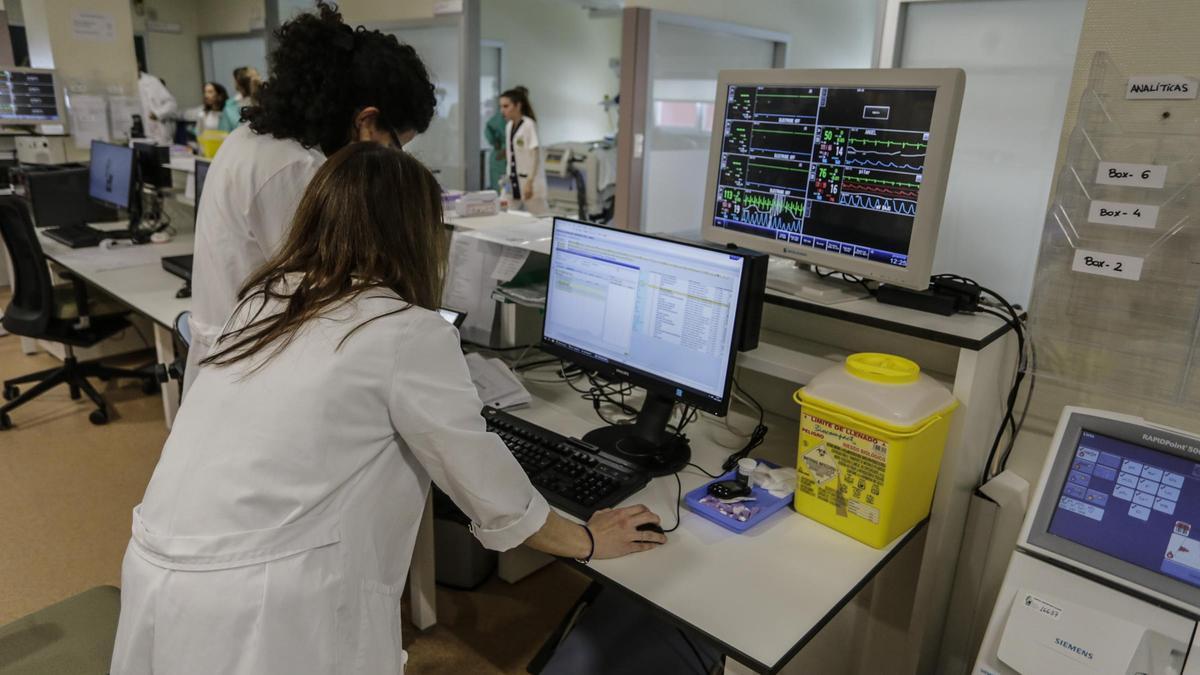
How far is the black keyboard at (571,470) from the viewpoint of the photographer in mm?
1443

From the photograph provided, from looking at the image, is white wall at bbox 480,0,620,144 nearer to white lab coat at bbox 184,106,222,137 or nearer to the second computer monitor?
white lab coat at bbox 184,106,222,137

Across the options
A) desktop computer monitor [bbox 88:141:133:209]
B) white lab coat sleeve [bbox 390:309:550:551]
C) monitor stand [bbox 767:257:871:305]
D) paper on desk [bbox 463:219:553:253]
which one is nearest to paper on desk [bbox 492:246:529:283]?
paper on desk [bbox 463:219:553:253]

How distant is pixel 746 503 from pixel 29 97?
459 centimetres

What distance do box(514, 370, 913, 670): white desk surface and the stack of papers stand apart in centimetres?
49

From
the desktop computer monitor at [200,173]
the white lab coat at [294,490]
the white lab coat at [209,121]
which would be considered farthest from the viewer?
the white lab coat at [209,121]

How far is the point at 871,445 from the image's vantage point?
1318mm

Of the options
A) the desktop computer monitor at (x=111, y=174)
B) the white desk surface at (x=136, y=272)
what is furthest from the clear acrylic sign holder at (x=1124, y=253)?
the desktop computer monitor at (x=111, y=174)

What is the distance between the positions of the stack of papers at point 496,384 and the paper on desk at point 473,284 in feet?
0.73

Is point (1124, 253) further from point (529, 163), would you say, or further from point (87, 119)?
point (87, 119)

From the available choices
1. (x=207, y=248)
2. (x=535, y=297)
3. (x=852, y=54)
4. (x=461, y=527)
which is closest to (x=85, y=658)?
(x=207, y=248)

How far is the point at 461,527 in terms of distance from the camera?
225 centimetres

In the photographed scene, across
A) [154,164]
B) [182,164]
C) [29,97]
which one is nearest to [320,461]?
[182,164]

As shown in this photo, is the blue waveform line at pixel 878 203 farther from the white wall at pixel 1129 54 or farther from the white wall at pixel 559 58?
the white wall at pixel 559 58

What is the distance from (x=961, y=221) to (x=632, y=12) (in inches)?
94.8
